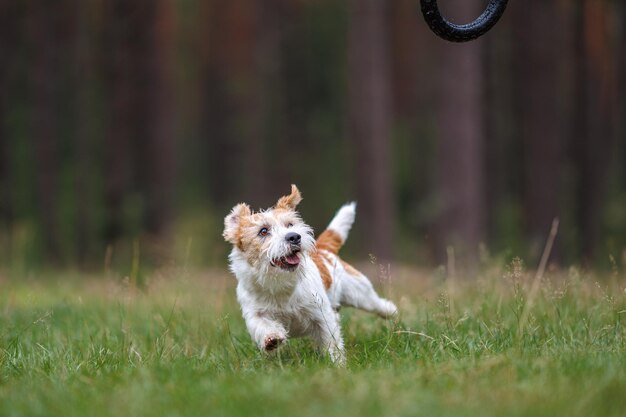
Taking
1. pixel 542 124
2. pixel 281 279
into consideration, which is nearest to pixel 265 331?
pixel 281 279

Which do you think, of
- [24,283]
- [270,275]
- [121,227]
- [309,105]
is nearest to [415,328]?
[270,275]

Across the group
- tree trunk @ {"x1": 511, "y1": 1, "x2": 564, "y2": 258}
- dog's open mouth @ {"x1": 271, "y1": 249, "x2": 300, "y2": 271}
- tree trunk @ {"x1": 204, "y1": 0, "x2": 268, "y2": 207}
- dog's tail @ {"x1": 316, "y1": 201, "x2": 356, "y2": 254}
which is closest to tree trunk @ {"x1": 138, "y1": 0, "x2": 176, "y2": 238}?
tree trunk @ {"x1": 511, "y1": 1, "x2": 564, "y2": 258}

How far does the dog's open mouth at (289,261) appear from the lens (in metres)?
5.56

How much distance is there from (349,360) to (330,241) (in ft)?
5.55

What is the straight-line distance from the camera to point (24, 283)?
11148mm

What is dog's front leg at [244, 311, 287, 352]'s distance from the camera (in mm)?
5426

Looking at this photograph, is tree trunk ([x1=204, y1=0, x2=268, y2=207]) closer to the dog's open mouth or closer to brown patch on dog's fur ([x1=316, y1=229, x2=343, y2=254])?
brown patch on dog's fur ([x1=316, y1=229, x2=343, y2=254])

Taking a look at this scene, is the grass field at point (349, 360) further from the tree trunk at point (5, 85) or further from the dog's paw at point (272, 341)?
the tree trunk at point (5, 85)

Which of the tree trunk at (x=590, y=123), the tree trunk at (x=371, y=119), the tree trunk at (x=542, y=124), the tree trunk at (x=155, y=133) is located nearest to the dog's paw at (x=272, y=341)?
the tree trunk at (x=371, y=119)

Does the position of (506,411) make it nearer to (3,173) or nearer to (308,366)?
(308,366)

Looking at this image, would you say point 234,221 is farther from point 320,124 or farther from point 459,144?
point 320,124

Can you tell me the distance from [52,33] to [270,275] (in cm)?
1833

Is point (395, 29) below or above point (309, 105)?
above

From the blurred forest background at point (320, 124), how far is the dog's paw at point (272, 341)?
8.66 ft
